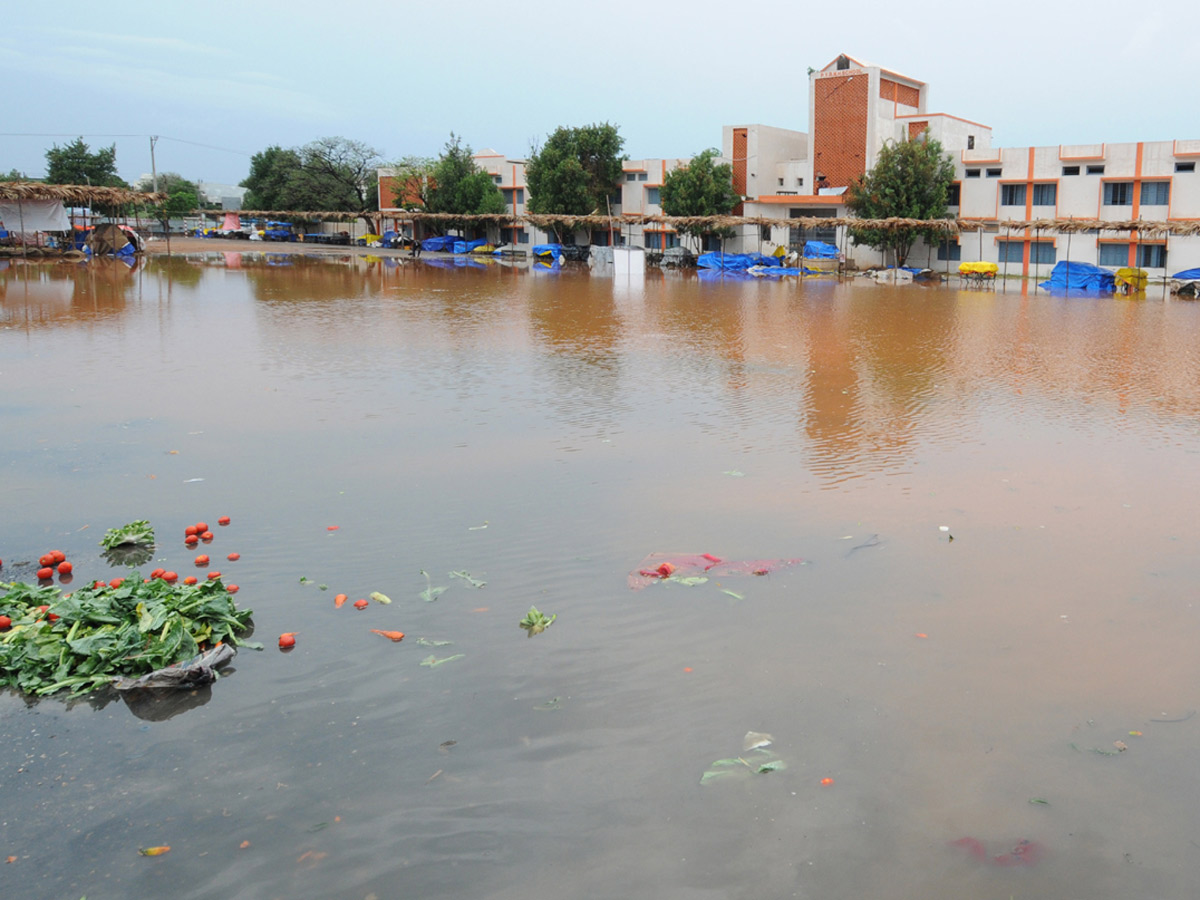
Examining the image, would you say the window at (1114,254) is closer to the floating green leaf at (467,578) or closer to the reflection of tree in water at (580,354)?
the reflection of tree in water at (580,354)

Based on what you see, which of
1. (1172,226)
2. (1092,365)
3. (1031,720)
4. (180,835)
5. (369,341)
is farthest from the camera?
(1172,226)

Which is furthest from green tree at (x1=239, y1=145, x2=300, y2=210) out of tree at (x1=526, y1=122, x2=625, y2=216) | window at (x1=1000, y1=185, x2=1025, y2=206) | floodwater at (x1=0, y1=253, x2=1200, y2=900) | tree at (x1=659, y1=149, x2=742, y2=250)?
floodwater at (x1=0, y1=253, x2=1200, y2=900)

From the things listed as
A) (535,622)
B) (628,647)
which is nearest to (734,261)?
(535,622)

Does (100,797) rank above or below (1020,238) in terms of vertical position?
below

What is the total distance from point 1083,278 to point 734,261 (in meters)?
16.8

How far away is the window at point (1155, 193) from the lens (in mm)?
43125

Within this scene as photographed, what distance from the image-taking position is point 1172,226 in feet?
126

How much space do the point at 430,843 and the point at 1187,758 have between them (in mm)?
3007

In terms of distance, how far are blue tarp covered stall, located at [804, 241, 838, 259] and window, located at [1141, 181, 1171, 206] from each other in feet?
46.9

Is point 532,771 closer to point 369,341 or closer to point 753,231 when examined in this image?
point 369,341

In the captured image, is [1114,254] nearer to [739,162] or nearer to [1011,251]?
[1011,251]

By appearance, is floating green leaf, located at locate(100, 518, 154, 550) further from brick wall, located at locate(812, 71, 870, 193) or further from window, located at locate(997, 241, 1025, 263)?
brick wall, located at locate(812, 71, 870, 193)


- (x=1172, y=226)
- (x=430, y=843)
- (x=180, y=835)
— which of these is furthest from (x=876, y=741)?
(x=1172, y=226)

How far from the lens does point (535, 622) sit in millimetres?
5004
